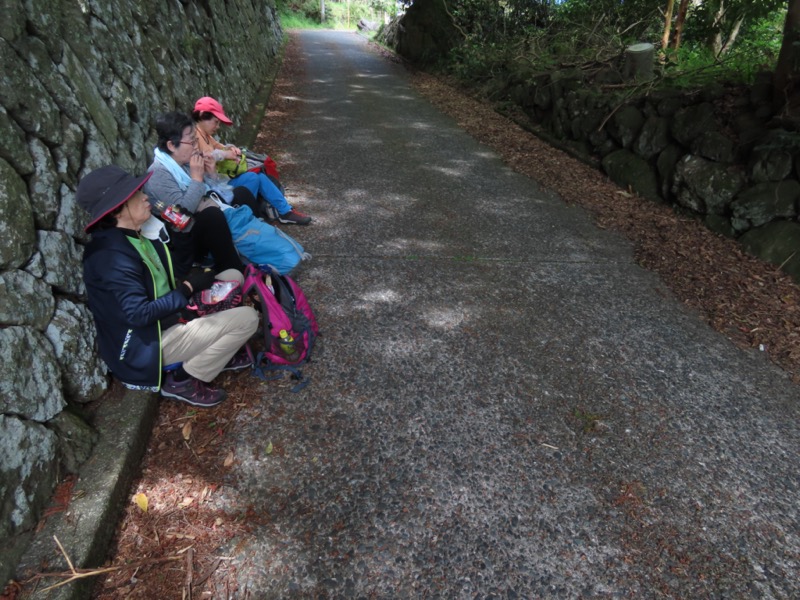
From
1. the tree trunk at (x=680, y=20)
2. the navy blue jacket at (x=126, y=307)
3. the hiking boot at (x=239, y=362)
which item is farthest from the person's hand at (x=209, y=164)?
the tree trunk at (x=680, y=20)

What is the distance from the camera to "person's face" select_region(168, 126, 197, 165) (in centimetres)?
342

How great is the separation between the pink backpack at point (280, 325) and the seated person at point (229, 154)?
1.60 meters

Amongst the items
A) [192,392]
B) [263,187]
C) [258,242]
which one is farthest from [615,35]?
[192,392]

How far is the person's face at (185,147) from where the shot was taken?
342cm

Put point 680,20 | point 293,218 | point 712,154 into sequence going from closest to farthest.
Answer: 1. point 293,218
2. point 712,154
3. point 680,20

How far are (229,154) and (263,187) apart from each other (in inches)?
18.0

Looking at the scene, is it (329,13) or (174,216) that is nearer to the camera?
(174,216)

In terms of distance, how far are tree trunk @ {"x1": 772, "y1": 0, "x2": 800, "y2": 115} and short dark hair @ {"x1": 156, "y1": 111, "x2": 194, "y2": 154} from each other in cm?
546

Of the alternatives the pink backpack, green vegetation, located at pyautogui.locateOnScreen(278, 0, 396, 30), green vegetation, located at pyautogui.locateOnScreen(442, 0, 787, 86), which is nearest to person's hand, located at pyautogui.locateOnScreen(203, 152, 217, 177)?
the pink backpack

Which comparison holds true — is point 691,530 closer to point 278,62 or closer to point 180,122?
point 180,122

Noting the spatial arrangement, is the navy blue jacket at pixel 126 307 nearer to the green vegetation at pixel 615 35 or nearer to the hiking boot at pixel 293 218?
the hiking boot at pixel 293 218

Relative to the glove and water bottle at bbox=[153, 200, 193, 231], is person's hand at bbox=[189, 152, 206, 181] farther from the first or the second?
the glove

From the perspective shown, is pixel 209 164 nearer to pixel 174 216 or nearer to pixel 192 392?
pixel 174 216

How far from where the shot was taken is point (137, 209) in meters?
2.34
